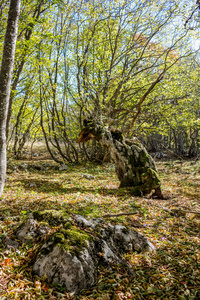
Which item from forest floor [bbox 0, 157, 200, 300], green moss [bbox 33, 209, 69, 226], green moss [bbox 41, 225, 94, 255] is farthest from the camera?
green moss [bbox 33, 209, 69, 226]

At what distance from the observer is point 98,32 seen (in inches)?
489

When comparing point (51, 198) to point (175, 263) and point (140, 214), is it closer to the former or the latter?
point (140, 214)

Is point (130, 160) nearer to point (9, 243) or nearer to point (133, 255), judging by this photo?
point (133, 255)

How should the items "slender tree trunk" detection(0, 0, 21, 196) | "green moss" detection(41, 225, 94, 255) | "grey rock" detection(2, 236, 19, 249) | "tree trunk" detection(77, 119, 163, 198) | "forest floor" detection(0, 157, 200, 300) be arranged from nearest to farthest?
"forest floor" detection(0, 157, 200, 300)
"green moss" detection(41, 225, 94, 255)
"grey rock" detection(2, 236, 19, 249)
"slender tree trunk" detection(0, 0, 21, 196)
"tree trunk" detection(77, 119, 163, 198)

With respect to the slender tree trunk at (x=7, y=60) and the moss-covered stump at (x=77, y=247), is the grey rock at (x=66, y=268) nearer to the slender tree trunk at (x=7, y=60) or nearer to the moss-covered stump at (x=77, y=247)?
the moss-covered stump at (x=77, y=247)

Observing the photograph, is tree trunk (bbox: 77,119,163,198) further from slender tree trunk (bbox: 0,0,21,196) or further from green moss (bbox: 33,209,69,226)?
slender tree trunk (bbox: 0,0,21,196)

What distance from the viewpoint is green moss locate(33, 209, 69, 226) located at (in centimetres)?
355

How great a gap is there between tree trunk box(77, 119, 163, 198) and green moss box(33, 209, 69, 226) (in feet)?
14.2

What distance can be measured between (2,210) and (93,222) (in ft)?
8.33

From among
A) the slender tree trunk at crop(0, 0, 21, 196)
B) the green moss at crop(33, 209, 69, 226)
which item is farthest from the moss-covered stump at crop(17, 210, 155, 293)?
the slender tree trunk at crop(0, 0, 21, 196)

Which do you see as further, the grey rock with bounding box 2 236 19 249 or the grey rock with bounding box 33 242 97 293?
the grey rock with bounding box 2 236 19 249

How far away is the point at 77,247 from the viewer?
2.82 m

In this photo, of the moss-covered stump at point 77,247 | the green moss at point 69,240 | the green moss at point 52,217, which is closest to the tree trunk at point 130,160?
the moss-covered stump at point 77,247

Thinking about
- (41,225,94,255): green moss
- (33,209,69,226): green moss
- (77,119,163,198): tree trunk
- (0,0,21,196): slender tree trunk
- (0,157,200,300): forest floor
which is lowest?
(0,157,200,300): forest floor
